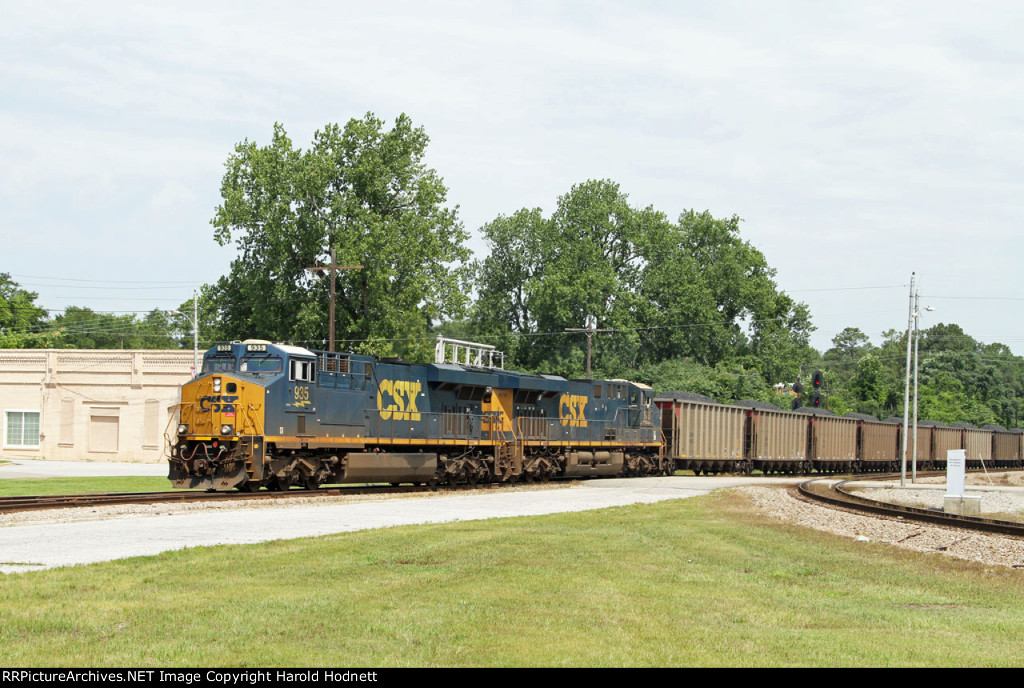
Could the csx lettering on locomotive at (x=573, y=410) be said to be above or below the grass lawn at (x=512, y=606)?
above

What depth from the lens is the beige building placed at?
2133 inches

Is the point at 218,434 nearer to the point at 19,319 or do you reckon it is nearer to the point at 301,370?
the point at 301,370

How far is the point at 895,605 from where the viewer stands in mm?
10297

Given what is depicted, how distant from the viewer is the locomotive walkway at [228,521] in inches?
528

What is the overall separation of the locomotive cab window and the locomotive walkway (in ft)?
10.9

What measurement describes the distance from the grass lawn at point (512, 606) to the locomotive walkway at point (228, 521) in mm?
1336

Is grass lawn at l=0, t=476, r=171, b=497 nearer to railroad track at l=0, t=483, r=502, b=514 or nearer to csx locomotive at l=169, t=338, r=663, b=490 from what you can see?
csx locomotive at l=169, t=338, r=663, b=490

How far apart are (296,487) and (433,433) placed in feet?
14.2

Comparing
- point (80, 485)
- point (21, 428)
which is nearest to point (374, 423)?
point (80, 485)

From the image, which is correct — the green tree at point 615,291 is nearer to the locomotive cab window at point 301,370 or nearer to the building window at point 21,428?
the building window at point 21,428

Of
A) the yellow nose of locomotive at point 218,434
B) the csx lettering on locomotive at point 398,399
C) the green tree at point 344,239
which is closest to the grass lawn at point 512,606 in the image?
the yellow nose of locomotive at point 218,434

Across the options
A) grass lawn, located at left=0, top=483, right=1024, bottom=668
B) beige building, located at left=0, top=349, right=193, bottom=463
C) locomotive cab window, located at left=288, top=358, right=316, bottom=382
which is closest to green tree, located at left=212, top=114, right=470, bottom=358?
beige building, located at left=0, top=349, right=193, bottom=463

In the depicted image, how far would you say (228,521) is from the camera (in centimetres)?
1747

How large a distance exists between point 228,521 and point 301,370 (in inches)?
303
